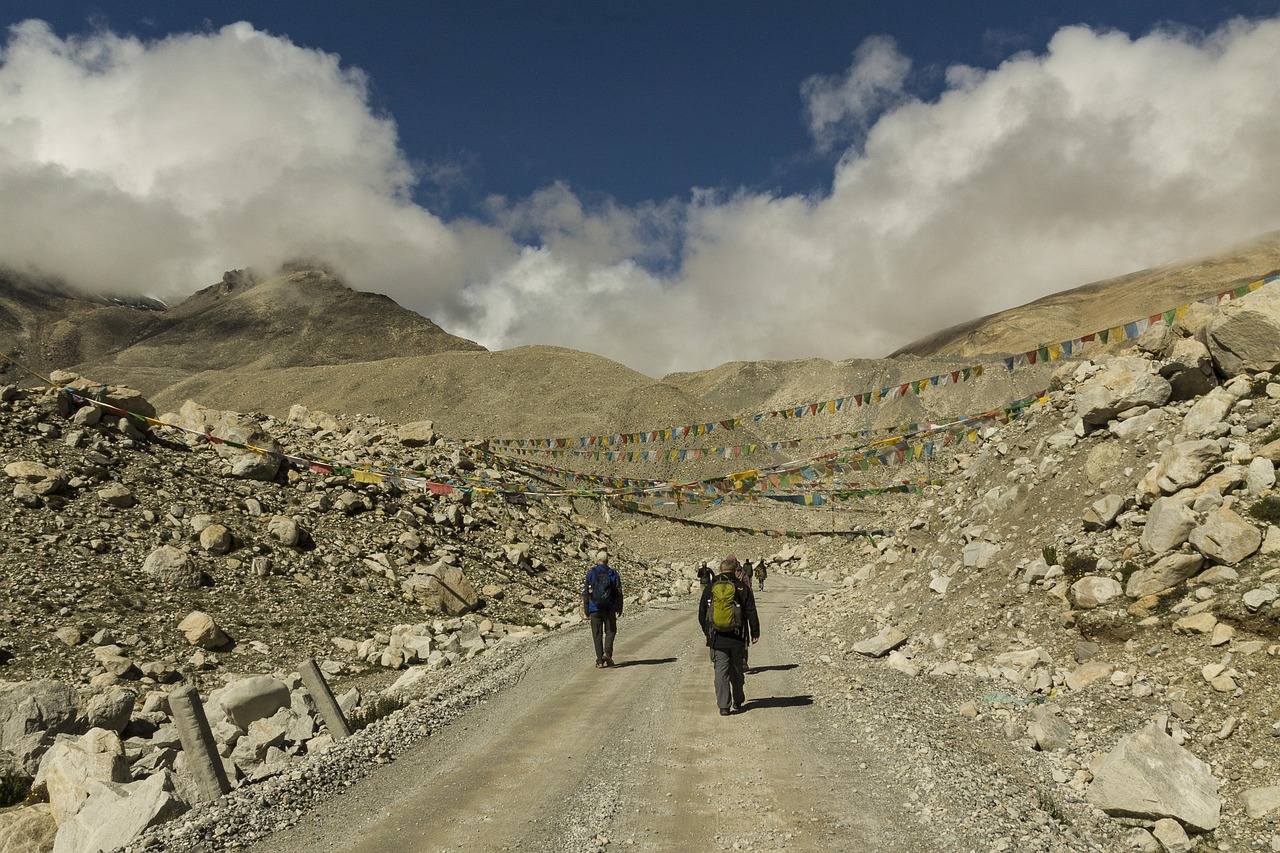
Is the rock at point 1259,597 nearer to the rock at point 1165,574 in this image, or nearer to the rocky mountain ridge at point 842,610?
the rocky mountain ridge at point 842,610

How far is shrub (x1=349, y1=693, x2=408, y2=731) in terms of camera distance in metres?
10.6

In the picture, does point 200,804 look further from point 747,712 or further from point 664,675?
point 664,675

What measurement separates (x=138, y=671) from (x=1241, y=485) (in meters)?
19.0

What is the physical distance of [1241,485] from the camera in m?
9.60

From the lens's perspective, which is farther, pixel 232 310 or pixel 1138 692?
pixel 232 310

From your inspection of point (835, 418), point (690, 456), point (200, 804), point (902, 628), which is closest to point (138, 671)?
point (200, 804)

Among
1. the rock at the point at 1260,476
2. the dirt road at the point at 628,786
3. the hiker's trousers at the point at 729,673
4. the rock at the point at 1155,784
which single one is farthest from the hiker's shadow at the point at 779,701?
the rock at the point at 1260,476

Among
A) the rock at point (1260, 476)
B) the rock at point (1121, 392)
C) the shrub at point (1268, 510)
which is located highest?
the rock at point (1121, 392)

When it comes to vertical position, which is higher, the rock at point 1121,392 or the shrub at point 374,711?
the rock at point 1121,392

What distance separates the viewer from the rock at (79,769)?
7.63 metres

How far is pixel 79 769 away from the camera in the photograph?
8117 mm

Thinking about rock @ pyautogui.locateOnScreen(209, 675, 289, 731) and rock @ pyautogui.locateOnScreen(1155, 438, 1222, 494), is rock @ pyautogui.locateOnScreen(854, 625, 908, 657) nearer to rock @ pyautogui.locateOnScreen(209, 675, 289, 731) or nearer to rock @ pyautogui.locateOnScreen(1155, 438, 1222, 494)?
rock @ pyautogui.locateOnScreen(1155, 438, 1222, 494)

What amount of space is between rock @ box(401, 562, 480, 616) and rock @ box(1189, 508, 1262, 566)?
58.7ft

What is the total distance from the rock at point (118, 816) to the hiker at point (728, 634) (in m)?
6.01
